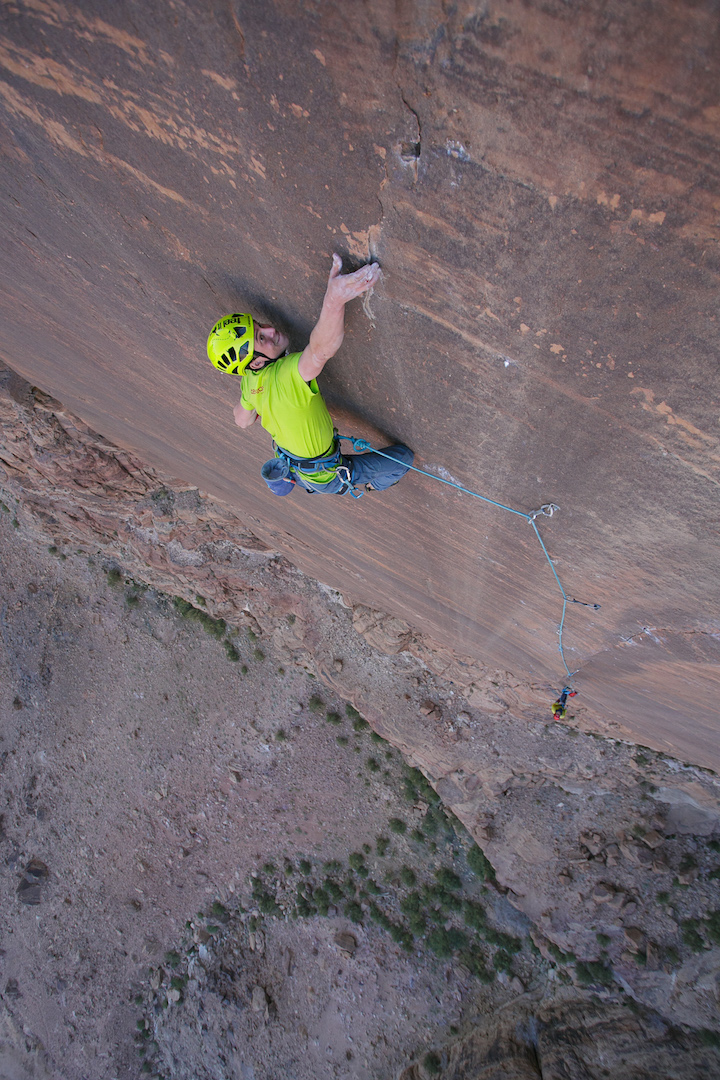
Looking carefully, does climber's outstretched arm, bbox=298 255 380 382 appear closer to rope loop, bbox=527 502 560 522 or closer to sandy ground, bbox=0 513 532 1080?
rope loop, bbox=527 502 560 522

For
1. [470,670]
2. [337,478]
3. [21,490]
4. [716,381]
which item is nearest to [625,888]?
[470,670]

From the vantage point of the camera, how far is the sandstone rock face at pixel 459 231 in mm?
1479

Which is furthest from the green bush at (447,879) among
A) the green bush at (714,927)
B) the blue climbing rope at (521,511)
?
the blue climbing rope at (521,511)

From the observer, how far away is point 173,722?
8.68 metres

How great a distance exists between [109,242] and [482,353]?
83.3 inches

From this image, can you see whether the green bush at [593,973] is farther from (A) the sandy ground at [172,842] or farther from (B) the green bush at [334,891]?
(B) the green bush at [334,891]

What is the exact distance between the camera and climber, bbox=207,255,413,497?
2.22 m

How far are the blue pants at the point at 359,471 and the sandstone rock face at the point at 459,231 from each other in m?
0.16

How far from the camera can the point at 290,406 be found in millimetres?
2697

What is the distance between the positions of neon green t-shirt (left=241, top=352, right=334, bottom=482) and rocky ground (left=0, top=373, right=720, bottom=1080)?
3352 millimetres

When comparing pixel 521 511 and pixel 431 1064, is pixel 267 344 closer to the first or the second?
pixel 521 511

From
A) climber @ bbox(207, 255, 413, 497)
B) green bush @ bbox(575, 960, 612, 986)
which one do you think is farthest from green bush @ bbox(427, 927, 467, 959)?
climber @ bbox(207, 255, 413, 497)

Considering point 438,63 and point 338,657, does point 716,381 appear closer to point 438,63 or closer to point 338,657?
point 438,63

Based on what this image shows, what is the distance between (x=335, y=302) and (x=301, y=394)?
1.81 feet
